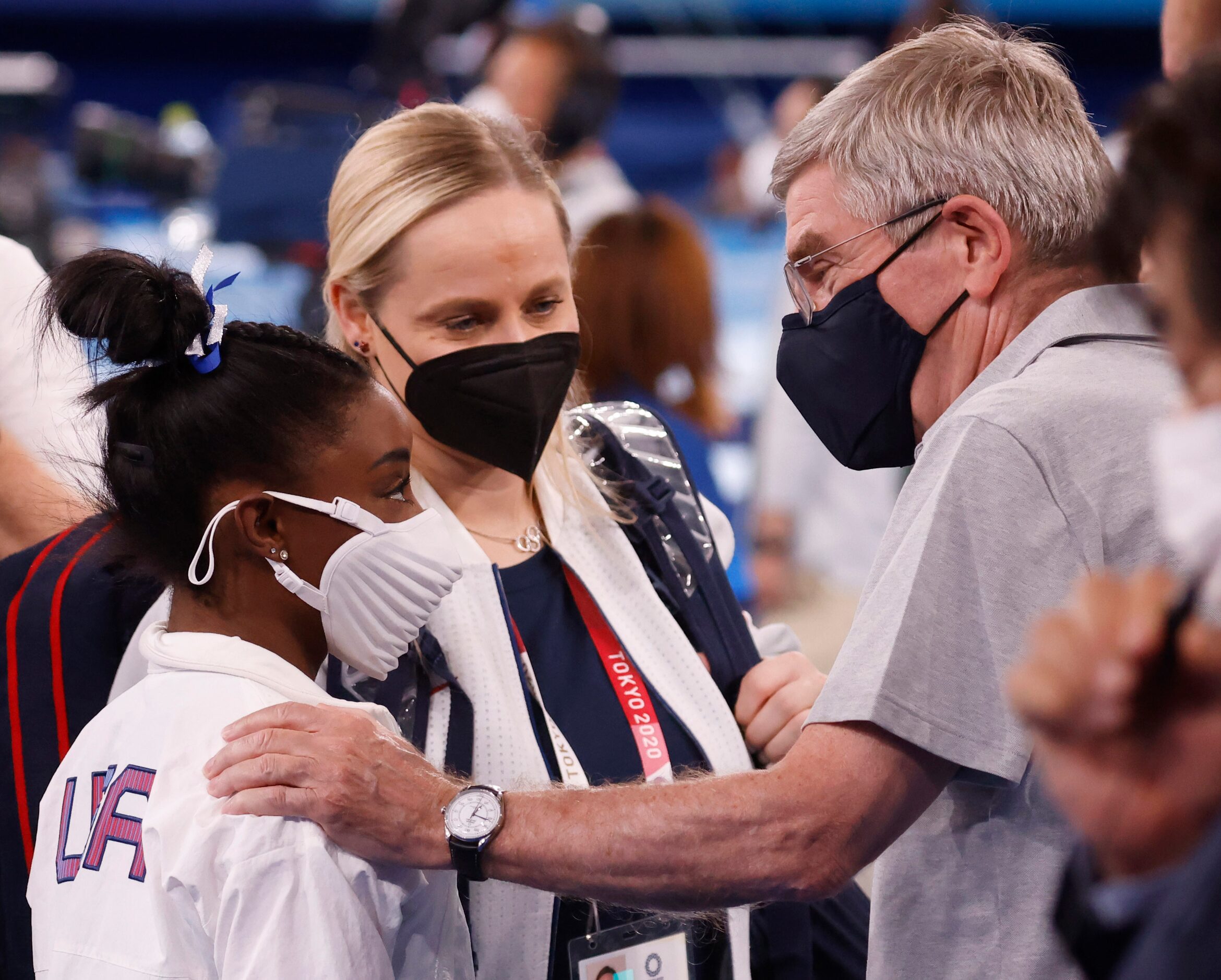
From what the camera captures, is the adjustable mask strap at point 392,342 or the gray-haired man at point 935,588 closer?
the gray-haired man at point 935,588

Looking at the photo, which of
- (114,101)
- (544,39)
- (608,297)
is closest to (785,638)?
(608,297)

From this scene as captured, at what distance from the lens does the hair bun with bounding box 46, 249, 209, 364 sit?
142 cm

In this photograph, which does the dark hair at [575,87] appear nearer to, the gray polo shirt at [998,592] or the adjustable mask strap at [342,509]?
the adjustable mask strap at [342,509]

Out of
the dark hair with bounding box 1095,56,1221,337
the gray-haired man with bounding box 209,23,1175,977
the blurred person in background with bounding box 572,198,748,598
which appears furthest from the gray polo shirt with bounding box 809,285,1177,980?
the blurred person in background with bounding box 572,198,748,598

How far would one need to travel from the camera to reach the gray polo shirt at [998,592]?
124cm

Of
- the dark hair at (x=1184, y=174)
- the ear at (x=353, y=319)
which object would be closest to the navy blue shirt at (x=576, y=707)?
the ear at (x=353, y=319)

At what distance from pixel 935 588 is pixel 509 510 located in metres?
0.79

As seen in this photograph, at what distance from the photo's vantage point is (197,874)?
→ 4.09ft

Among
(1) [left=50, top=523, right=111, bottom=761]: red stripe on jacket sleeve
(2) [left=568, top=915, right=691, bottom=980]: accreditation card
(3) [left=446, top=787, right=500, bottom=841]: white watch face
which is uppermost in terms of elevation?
(1) [left=50, top=523, right=111, bottom=761]: red stripe on jacket sleeve

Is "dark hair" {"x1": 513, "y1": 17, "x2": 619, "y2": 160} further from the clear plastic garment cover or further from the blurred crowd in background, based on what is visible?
the clear plastic garment cover

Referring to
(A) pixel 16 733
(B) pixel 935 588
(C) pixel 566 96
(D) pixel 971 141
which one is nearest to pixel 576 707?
(B) pixel 935 588

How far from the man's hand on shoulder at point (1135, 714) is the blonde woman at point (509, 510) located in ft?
3.14

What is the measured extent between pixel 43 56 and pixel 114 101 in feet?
2.68

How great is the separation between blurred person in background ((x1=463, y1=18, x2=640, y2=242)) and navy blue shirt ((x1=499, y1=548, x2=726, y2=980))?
2877mm
